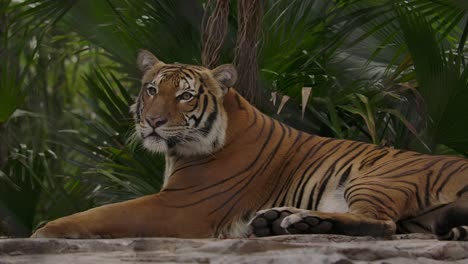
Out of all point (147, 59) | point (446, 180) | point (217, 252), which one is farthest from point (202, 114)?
point (217, 252)

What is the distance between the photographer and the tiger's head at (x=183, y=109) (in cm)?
435

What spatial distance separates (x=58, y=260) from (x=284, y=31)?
358 cm

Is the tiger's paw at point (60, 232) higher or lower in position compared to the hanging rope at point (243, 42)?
lower

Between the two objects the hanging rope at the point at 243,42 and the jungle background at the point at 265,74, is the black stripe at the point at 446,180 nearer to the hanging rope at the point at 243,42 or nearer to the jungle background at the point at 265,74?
the jungle background at the point at 265,74

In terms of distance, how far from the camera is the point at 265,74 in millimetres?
5797

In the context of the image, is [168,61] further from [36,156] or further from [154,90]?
[154,90]

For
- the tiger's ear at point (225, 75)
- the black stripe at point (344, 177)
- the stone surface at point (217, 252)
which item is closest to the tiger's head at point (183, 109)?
the tiger's ear at point (225, 75)

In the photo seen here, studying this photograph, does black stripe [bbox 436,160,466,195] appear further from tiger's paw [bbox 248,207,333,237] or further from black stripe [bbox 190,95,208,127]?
black stripe [bbox 190,95,208,127]

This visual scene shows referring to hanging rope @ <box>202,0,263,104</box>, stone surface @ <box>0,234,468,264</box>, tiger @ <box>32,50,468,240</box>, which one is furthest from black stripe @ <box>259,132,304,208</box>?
stone surface @ <box>0,234,468,264</box>

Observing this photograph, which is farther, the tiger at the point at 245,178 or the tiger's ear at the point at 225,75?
the tiger's ear at the point at 225,75

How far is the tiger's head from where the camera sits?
4348 millimetres

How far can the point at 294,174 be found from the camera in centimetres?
445

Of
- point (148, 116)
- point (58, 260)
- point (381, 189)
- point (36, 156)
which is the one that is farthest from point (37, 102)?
point (58, 260)

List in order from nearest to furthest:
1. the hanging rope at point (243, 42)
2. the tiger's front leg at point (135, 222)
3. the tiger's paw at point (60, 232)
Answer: the tiger's paw at point (60, 232)
the tiger's front leg at point (135, 222)
the hanging rope at point (243, 42)
